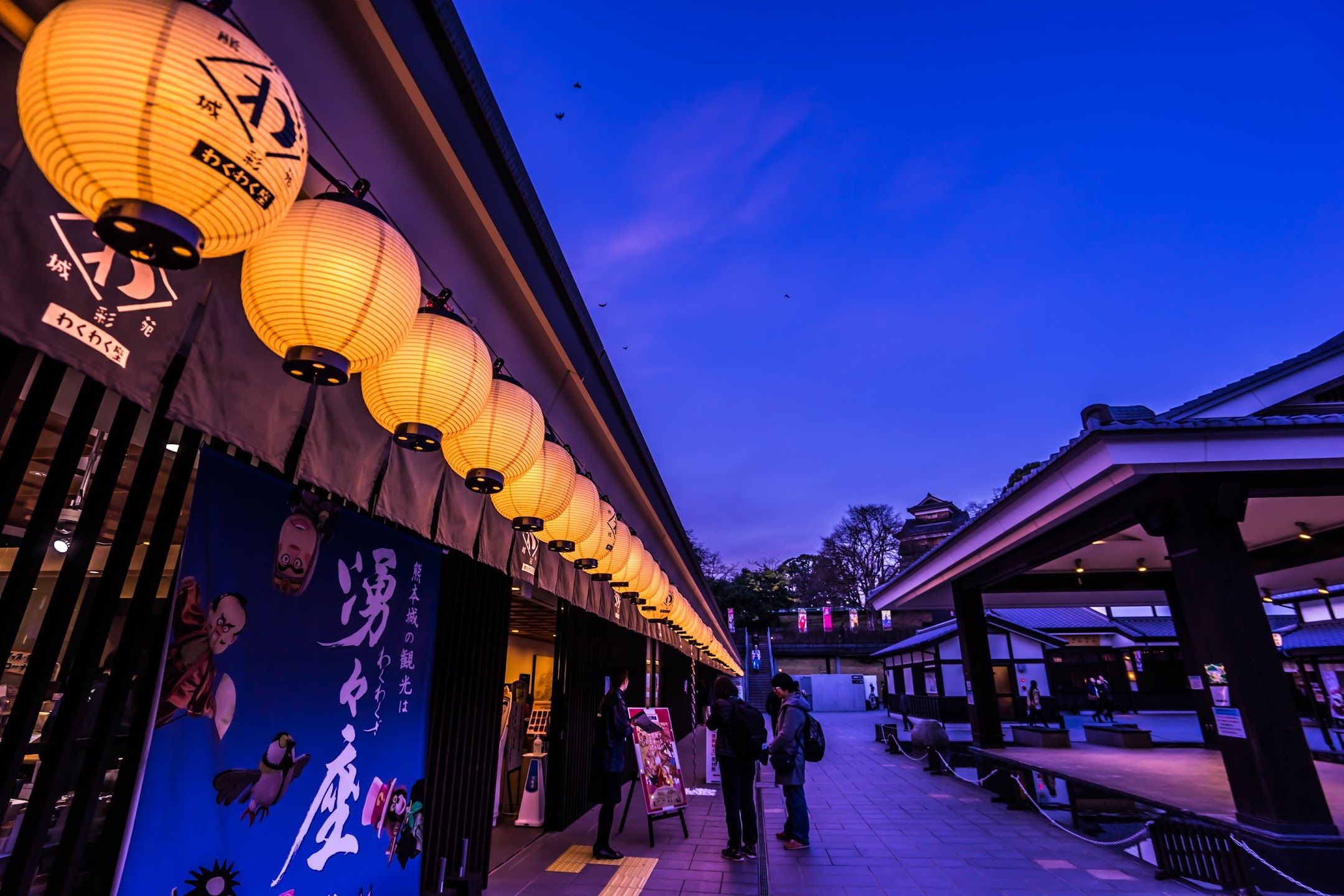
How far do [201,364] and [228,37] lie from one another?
4.90ft

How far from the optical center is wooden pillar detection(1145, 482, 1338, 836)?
6965 mm

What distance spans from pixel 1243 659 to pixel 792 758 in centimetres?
572

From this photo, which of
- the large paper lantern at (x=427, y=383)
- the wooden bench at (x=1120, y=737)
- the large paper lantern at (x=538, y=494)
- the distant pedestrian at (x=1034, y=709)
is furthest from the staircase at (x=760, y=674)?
the large paper lantern at (x=427, y=383)

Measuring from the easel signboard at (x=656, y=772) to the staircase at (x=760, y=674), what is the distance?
3181cm

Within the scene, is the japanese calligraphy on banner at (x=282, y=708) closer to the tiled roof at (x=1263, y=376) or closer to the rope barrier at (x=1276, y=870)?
the rope barrier at (x=1276, y=870)

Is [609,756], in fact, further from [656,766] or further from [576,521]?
[576,521]

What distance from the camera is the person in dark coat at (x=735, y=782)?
794 cm

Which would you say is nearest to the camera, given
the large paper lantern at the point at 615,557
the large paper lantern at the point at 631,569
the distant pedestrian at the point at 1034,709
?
the large paper lantern at the point at 615,557

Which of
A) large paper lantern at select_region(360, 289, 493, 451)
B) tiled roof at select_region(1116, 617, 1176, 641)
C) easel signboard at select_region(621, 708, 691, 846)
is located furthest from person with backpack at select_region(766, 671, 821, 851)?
tiled roof at select_region(1116, 617, 1176, 641)

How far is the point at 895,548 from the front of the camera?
6234cm

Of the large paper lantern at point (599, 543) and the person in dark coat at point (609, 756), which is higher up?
the large paper lantern at point (599, 543)

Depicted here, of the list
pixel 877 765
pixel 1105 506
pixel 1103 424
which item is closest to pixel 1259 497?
pixel 1105 506

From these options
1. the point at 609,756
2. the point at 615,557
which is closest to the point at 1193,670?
the point at 609,756

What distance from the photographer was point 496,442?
3.65 metres
